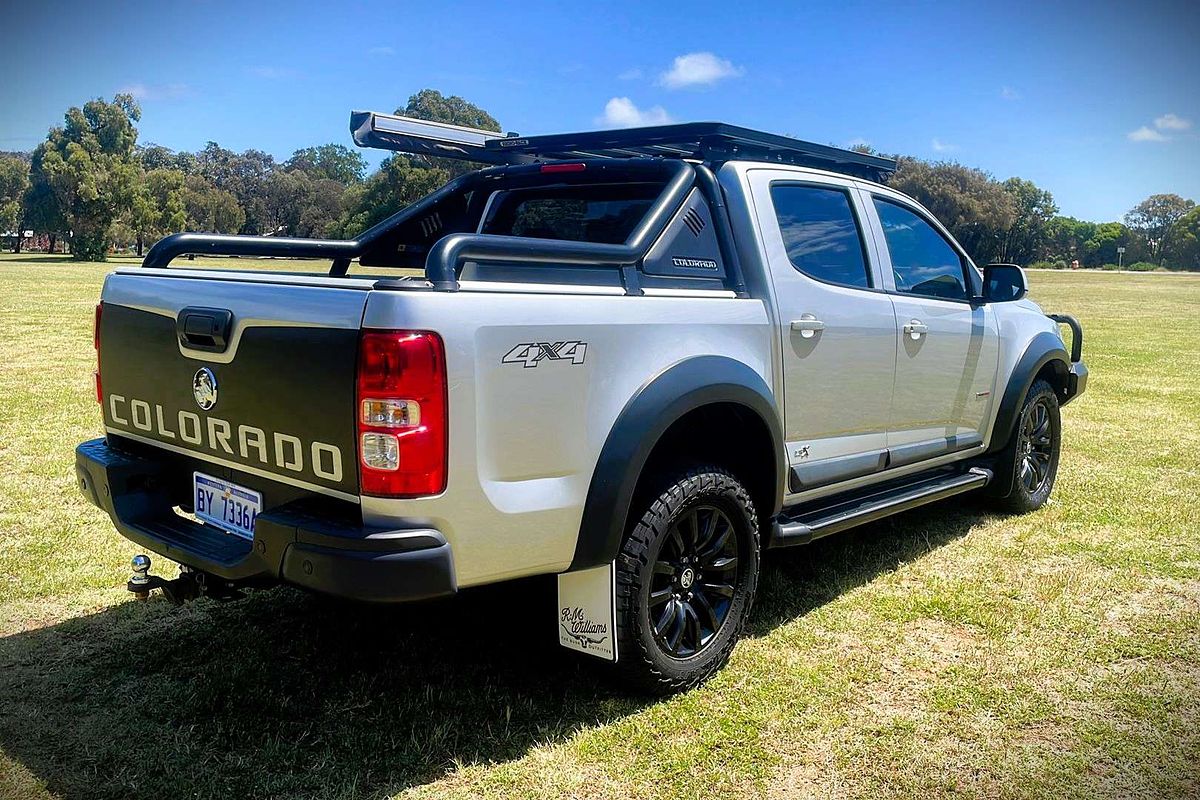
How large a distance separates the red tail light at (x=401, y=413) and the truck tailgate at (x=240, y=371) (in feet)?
0.18

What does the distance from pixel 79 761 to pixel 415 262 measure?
2642 mm

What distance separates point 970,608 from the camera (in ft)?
14.7

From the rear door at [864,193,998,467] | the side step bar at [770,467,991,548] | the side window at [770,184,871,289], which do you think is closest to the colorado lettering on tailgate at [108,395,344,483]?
the side step bar at [770,467,991,548]

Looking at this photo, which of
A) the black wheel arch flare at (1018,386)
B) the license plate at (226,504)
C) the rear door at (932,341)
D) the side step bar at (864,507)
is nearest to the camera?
the license plate at (226,504)

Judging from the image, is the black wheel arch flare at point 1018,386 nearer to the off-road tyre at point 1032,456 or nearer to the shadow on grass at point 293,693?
the off-road tyre at point 1032,456

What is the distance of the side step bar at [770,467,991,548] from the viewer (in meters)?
4.04

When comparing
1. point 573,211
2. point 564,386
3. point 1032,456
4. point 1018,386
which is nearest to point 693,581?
point 564,386

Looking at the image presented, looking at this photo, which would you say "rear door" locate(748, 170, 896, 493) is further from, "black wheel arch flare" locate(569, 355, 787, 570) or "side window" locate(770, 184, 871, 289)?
"black wheel arch flare" locate(569, 355, 787, 570)

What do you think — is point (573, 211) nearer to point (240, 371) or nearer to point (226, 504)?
point (240, 371)

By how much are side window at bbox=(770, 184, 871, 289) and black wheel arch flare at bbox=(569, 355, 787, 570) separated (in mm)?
911

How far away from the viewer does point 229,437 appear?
10.3 ft

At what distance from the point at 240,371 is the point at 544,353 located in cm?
94

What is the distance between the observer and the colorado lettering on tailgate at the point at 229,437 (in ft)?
9.34

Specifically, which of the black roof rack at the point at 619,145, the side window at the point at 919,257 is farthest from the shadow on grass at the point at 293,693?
the black roof rack at the point at 619,145
